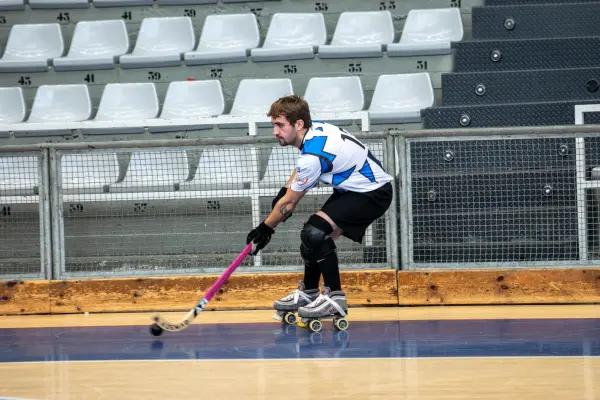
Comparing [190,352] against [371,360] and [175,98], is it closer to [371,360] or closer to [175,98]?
[371,360]

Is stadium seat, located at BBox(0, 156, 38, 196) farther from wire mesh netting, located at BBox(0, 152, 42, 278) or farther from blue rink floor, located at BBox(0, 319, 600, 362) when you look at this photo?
blue rink floor, located at BBox(0, 319, 600, 362)

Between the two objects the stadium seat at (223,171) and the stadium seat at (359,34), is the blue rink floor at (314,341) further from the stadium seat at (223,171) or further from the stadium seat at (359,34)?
the stadium seat at (359,34)

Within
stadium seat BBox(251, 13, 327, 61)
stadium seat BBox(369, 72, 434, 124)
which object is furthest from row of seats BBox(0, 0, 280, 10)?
stadium seat BBox(369, 72, 434, 124)

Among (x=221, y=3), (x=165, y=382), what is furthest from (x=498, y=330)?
(x=221, y=3)

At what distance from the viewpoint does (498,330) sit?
6.48 m

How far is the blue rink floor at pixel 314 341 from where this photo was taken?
19.1 feet

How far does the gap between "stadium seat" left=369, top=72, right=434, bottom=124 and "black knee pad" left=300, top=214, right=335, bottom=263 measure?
3535 mm

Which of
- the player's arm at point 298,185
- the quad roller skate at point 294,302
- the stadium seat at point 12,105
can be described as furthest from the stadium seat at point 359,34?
the player's arm at point 298,185

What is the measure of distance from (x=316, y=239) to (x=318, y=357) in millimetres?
1055

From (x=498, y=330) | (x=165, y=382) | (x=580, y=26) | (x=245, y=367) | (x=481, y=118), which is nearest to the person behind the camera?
(x=165, y=382)

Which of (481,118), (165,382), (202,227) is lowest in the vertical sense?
(165,382)

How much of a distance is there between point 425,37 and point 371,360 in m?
6.08

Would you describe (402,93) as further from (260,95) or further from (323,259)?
(323,259)

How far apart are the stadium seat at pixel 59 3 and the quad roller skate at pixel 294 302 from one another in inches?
247
